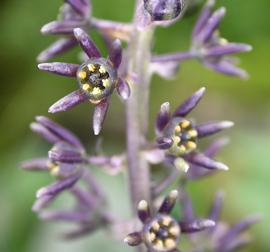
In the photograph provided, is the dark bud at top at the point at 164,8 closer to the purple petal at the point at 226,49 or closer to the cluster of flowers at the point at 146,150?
the cluster of flowers at the point at 146,150

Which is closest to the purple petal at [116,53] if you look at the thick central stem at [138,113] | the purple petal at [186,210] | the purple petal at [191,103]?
the thick central stem at [138,113]

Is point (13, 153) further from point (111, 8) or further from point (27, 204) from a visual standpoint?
point (111, 8)

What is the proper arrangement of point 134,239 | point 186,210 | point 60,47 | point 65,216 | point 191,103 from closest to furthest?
point 134,239, point 191,103, point 60,47, point 186,210, point 65,216

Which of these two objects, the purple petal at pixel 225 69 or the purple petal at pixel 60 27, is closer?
the purple petal at pixel 60 27

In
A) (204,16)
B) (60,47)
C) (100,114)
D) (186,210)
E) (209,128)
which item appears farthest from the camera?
(186,210)

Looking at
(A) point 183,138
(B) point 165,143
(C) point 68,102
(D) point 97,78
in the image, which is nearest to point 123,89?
(D) point 97,78

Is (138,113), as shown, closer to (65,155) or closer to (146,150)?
(146,150)
